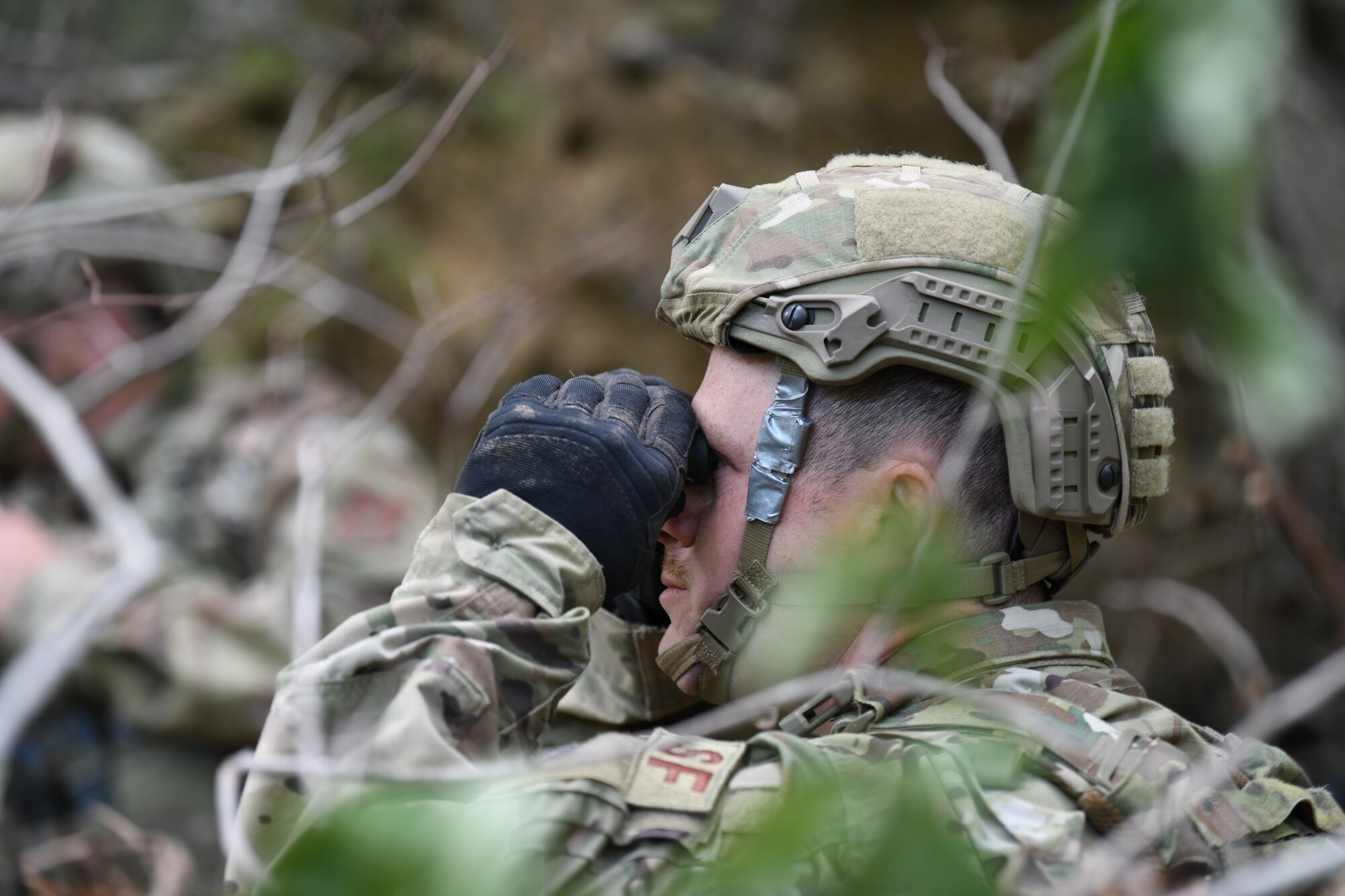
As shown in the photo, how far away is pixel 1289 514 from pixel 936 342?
1.58 m

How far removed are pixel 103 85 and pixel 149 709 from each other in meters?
3.03

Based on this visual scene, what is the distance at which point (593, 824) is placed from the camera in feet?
4.56

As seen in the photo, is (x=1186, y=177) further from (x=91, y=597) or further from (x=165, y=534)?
(x=165, y=534)

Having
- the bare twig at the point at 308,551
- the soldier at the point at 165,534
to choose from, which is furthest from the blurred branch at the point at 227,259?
the bare twig at the point at 308,551

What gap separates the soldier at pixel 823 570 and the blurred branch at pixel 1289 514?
929 millimetres

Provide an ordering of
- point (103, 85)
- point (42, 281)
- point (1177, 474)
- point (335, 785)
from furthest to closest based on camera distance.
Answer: point (103, 85)
point (1177, 474)
point (42, 281)
point (335, 785)

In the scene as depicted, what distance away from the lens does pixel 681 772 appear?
1441mm

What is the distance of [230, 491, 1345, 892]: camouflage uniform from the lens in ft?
4.48

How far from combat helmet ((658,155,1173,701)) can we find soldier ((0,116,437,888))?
198 centimetres

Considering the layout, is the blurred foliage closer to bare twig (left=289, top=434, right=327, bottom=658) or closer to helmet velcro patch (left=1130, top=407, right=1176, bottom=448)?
helmet velcro patch (left=1130, top=407, right=1176, bottom=448)

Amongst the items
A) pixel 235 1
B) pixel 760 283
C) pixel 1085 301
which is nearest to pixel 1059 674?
pixel 1085 301

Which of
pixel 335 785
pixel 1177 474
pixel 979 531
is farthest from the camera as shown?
pixel 1177 474

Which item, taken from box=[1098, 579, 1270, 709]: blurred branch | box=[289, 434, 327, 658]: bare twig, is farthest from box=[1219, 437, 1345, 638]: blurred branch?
box=[289, 434, 327, 658]: bare twig

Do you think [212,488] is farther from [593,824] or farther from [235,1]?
[593,824]
